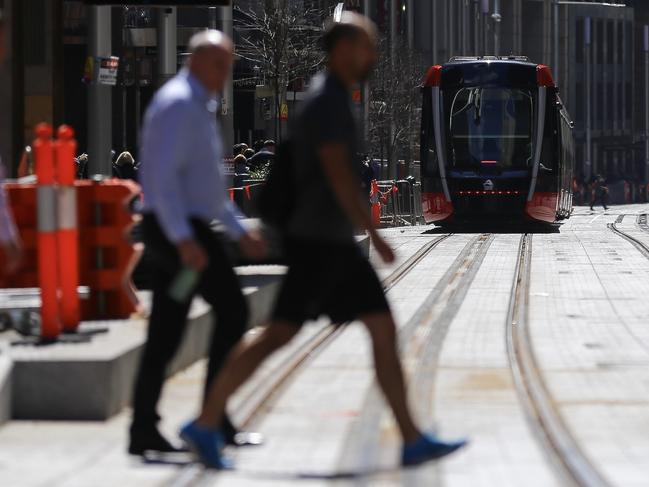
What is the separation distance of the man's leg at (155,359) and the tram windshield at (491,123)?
24.3 metres

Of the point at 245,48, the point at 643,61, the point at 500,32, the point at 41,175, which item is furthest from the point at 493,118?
the point at 643,61

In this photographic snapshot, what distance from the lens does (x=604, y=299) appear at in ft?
51.2

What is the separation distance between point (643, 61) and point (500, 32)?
30161mm

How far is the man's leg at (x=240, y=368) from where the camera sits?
22.8 ft

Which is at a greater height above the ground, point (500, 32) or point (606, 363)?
point (500, 32)

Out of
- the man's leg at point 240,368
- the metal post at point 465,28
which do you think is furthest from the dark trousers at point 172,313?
the metal post at point 465,28

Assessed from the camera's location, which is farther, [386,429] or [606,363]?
[606,363]

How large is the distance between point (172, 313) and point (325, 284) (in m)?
0.75

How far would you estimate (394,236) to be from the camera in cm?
2938

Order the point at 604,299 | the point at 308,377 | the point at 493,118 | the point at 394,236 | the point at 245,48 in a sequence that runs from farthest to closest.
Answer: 1. the point at 245,48
2. the point at 493,118
3. the point at 394,236
4. the point at 604,299
5. the point at 308,377

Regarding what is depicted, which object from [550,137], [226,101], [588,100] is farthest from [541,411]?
[588,100]

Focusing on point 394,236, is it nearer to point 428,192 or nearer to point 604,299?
point 428,192

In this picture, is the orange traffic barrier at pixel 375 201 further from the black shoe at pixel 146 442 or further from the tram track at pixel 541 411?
the black shoe at pixel 146 442

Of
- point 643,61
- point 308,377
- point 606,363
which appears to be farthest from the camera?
point 643,61
